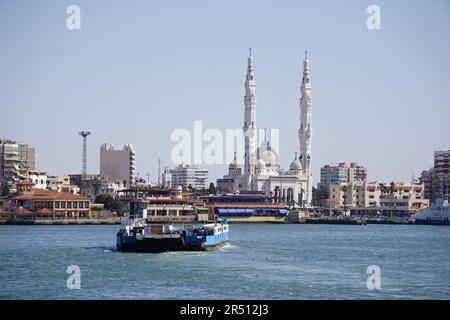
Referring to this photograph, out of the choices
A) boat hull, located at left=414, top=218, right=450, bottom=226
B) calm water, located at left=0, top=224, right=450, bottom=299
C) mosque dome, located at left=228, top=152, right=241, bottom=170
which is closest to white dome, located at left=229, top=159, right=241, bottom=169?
mosque dome, located at left=228, top=152, right=241, bottom=170

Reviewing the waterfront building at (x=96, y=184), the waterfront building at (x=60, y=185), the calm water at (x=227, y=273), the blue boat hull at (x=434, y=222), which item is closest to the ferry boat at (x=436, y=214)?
the blue boat hull at (x=434, y=222)

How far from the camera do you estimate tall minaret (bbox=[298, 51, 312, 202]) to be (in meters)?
150

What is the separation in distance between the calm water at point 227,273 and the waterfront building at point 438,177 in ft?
309

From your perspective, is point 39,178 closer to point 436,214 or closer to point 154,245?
point 436,214

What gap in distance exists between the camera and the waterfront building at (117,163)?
165m

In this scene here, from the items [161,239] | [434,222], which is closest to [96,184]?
[434,222]

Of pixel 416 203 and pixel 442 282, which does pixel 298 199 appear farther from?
pixel 442 282

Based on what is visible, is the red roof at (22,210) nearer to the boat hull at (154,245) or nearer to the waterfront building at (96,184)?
the waterfront building at (96,184)

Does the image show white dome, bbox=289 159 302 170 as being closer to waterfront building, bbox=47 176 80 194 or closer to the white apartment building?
waterfront building, bbox=47 176 80 194

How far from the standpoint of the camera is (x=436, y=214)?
381 feet

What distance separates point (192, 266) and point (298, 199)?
111929 millimetres
